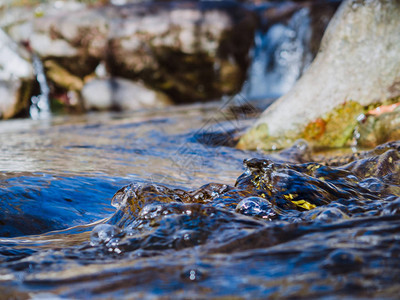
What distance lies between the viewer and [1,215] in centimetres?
219

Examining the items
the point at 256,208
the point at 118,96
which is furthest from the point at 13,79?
the point at 256,208

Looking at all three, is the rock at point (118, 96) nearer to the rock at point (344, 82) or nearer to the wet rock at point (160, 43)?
the wet rock at point (160, 43)

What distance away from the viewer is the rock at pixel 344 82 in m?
4.24

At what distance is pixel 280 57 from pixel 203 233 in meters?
11.2

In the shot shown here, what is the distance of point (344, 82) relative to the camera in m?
4.32

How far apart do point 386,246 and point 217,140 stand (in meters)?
3.48

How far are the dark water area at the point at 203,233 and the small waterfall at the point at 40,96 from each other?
10509 mm

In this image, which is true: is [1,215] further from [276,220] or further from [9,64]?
[9,64]

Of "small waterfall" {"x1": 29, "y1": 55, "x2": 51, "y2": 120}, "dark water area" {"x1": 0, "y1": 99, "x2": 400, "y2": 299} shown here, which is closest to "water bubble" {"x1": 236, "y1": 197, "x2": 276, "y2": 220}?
"dark water area" {"x1": 0, "y1": 99, "x2": 400, "y2": 299}

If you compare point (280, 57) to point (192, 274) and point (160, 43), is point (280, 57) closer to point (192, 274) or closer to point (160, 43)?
point (160, 43)

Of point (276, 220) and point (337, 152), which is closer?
point (276, 220)

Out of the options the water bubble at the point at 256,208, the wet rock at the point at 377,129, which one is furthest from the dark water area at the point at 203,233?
the wet rock at the point at 377,129

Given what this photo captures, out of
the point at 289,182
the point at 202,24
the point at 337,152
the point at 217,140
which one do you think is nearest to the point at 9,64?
the point at 202,24

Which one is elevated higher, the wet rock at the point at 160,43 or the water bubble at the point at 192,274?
the wet rock at the point at 160,43
